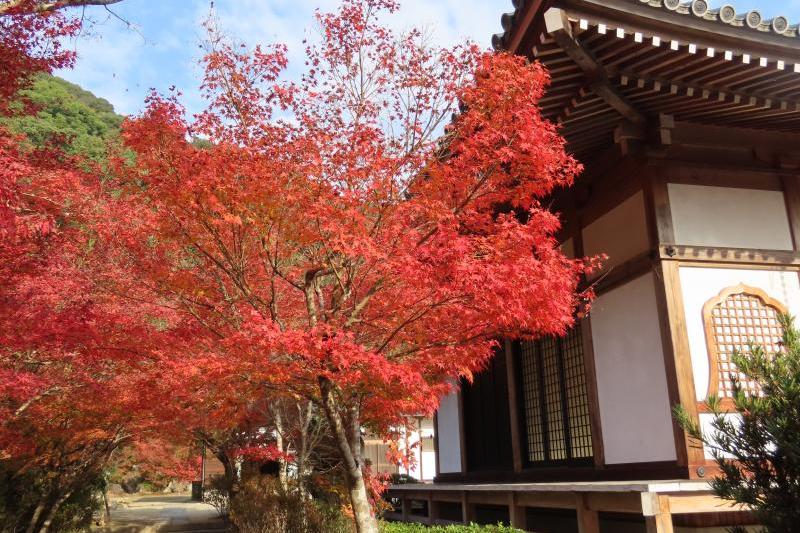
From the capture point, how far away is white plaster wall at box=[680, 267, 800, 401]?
7.25 m

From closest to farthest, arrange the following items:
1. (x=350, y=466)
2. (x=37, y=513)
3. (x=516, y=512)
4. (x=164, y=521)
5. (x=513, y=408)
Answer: (x=350, y=466) < (x=516, y=512) < (x=513, y=408) < (x=37, y=513) < (x=164, y=521)

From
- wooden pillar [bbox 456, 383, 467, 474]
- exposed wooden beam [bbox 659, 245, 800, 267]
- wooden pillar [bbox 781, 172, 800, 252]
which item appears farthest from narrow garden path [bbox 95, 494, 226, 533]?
wooden pillar [bbox 781, 172, 800, 252]

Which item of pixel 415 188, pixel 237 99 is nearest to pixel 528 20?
pixel 415 188

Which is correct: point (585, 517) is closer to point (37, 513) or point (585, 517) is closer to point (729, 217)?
point (729, 217)

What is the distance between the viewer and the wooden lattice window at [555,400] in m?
9.31

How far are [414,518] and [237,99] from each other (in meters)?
11.5

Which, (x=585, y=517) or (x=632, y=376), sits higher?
(x=632, y=376)

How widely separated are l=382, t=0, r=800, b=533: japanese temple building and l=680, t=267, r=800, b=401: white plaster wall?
0.05ft

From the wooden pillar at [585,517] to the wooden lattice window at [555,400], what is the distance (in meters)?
1.47

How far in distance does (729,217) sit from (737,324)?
1377 mm

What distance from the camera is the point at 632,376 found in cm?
796

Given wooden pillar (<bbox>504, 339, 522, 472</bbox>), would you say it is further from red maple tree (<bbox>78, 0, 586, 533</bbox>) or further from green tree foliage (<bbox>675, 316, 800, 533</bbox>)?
green tree foliage (<bbox>675, 316, 800, 533</bbox>)

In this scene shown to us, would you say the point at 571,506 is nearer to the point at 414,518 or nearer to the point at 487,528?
the point at 487,528

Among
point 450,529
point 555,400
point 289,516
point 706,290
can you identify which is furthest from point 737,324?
point 289,516
